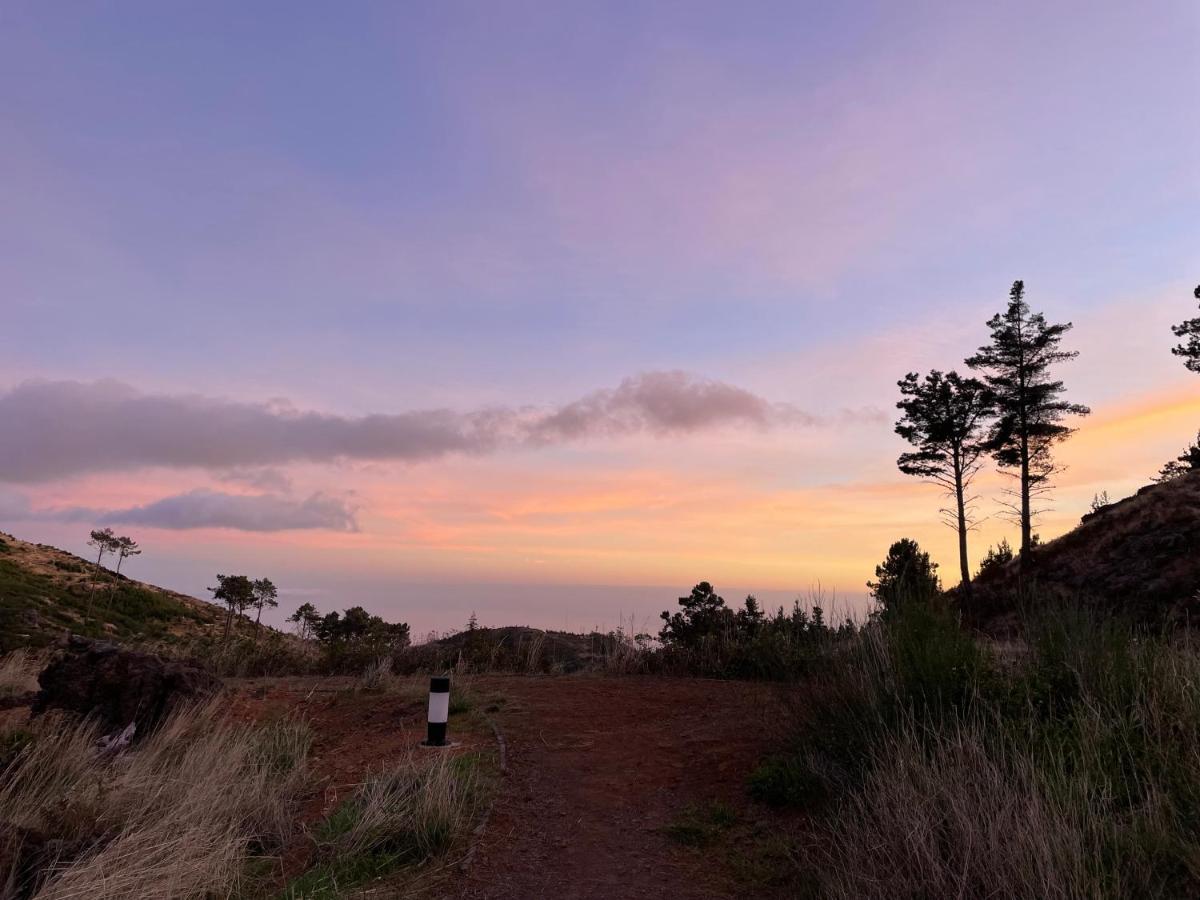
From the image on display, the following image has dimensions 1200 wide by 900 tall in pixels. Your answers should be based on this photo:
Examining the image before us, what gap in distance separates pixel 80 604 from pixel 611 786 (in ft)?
122

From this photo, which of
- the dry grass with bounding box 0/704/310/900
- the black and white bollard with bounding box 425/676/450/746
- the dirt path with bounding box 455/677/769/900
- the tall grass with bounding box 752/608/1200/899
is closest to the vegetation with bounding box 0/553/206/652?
the dry grass with bounding box 0/704/310/900

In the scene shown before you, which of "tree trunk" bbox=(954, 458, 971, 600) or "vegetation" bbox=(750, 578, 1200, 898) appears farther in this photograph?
"tree trunk" bbox=(954, 458, 971, 600)

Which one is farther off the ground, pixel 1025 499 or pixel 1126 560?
pixel 1025 499

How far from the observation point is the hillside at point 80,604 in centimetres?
2651

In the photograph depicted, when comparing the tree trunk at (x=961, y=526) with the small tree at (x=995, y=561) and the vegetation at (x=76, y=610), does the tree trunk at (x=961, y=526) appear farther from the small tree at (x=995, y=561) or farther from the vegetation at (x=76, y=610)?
the vegetation at (x=76, y=610)

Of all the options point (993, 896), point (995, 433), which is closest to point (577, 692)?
point (993, 896)

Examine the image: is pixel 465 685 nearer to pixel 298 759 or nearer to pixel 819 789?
pixel 298 759

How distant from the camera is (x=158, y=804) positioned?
692 centimetres

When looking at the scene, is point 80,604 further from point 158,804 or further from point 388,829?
point 388,829

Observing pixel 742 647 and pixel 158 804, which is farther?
pixel 742 647

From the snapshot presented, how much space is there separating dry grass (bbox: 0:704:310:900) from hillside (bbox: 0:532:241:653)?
15.7 m

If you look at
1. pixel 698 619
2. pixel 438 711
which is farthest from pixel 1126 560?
pixel 438 711

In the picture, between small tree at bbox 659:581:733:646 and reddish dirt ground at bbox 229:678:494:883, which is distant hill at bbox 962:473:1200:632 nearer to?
small tree at bbox 659:581:733:646

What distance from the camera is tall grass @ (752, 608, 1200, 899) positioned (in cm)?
429
